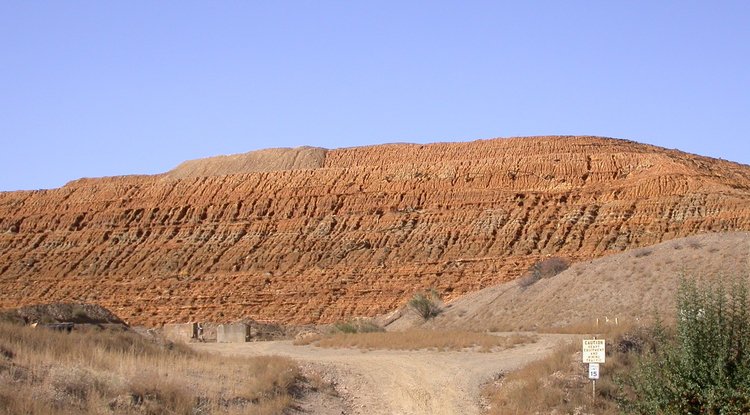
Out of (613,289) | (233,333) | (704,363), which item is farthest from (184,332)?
(704,363)

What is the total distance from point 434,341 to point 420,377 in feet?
27.0

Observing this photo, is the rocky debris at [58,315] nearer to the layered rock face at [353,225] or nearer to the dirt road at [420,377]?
the dirt road at [420,377]

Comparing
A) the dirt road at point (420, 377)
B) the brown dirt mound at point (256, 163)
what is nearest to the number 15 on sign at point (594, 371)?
the dirt road at point (420, 377)

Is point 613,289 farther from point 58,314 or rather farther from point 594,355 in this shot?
point 594,355

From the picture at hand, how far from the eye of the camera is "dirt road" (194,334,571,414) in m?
17.2

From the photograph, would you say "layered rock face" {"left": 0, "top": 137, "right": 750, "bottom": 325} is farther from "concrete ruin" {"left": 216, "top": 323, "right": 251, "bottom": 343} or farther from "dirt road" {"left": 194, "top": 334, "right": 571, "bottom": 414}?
"dirt road" {"left": 194, "top": 334, "right": 571, "bottom": 414}

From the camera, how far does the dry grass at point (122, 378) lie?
13266 mm

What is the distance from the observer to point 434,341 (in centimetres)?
2853

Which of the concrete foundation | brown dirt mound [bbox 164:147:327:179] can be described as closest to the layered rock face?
brown dirt mound [bbox 164:147:327:179]

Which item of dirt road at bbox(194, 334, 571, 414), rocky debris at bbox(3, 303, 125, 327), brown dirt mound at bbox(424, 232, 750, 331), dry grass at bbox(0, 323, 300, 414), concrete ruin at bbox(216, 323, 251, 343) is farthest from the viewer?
concrete ruin at bbox(216, 323, 251, 343)

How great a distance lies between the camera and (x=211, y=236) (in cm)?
6894

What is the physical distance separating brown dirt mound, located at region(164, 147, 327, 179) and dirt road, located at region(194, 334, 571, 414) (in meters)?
56.1

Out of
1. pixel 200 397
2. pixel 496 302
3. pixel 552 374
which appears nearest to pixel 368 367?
pixel 552 374

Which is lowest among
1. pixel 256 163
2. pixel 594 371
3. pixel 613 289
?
pixel 594 371
